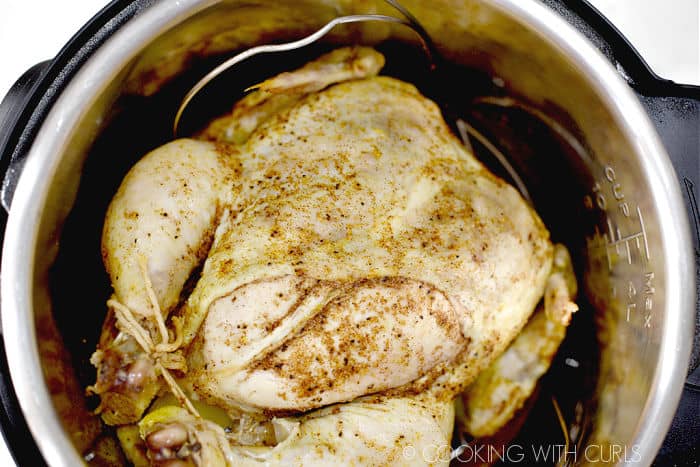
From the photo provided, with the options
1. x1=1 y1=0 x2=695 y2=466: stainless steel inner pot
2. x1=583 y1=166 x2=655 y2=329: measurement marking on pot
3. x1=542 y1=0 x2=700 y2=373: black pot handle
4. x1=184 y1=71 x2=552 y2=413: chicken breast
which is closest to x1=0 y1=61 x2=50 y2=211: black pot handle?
x1=1 y1=0 x2=695 y2=466: stainless steel inner pot

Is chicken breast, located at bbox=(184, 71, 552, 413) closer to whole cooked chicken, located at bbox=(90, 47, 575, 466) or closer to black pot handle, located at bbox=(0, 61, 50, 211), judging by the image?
whole cooked chicken, located at bbox=(90, 47, 575, 466)

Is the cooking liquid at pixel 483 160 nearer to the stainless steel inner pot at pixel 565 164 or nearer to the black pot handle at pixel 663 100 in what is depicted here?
the stainless steel inner pot at pixel 565 164

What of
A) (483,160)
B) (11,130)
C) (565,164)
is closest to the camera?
(11,130)

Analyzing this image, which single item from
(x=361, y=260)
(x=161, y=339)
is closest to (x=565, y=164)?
(x=361, y=260)

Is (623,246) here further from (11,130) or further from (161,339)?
(11,130)

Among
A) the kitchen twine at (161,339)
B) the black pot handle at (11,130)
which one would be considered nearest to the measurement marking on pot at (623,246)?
the kitchen twine at (161,339)
